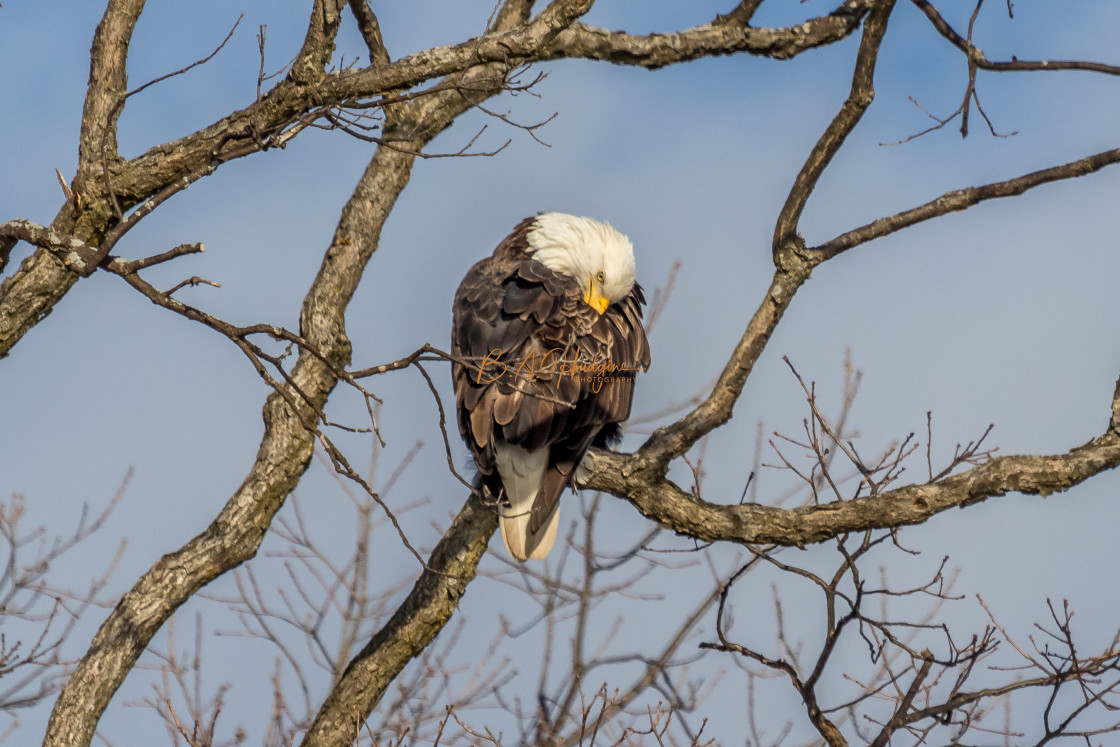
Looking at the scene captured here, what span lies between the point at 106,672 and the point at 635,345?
2618 millimetres

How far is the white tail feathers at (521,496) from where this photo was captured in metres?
4.46

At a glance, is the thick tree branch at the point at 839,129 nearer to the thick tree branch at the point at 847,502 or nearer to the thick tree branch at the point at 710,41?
the thick tree branch at the point at 847,502

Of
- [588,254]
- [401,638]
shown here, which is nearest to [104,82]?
[588,254]

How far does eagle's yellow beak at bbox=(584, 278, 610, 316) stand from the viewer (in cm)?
497

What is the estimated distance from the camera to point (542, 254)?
214 inches

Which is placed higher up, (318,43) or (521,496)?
(318,43)

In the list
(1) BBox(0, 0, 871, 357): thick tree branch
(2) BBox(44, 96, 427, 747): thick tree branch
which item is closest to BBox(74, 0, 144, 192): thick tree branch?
(1) BBox(0, 0, 871, 357): thick tree branch

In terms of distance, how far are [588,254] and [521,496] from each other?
139 centimetres

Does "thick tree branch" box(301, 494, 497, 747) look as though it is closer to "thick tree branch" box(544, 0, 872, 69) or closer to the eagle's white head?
the eagle's white head

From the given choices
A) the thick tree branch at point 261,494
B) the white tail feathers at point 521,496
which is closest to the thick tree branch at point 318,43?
the thick tree branch at point 261,494

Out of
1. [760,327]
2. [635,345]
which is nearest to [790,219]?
[760,327]

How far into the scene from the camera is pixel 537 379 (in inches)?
171

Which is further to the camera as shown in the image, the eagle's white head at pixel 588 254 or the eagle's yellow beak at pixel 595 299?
the eagle's white head at pixel 588 254

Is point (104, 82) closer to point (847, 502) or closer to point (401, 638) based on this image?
point (401, 638)
